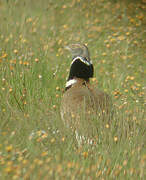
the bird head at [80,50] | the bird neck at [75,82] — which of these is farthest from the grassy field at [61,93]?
the bird head at [80,50]

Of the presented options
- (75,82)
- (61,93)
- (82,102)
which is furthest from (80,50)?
(82,102)

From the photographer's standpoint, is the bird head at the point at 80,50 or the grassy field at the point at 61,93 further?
the bird head at the point at 80,50

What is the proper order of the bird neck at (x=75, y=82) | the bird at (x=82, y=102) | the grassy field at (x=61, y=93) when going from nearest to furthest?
the grassy field at (x=61, y=93), the bird at (x=82, y=102), the bird neck at (x=75, y=82)

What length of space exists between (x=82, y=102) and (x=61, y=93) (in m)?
0.81

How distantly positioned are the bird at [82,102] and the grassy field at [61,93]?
10 cm

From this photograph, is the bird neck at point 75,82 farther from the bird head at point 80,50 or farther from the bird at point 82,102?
the bird head at point 80,50

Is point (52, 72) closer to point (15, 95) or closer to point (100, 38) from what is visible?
point (15, 95)

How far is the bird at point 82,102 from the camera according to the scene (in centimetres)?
385

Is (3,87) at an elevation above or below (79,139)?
above

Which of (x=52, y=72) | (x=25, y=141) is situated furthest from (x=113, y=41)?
(x=25, y=141)

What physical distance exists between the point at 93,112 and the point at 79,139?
43cm

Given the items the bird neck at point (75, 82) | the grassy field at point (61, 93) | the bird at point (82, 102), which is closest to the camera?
the grassy field at point (61, 93)

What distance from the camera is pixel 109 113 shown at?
4.16 metres

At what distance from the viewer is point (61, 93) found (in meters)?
5.06
